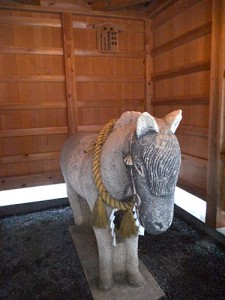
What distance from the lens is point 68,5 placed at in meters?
3.54

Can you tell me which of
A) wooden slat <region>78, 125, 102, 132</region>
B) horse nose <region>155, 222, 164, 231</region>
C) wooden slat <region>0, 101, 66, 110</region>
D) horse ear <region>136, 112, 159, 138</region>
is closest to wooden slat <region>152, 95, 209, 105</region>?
wooden slat <region>78, 125, 102, 132</region>

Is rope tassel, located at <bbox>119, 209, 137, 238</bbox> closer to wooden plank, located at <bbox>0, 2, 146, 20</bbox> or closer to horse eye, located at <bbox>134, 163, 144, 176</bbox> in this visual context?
horse eye, located at <bbox>134, 163, 144, 176</bbox>

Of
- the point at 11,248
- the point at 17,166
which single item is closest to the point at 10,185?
the point at 17,166

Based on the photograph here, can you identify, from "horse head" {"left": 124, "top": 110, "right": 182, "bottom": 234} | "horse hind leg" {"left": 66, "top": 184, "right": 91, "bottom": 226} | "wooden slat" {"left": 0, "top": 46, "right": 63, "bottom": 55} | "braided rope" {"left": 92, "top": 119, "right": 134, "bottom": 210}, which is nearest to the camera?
"horse head" {"left": 124, "top": 110, "right": 182, "bottom": 234}

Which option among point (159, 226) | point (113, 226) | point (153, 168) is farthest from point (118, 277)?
point (153, 168)

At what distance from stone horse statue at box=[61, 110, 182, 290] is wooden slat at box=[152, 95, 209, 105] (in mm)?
1793

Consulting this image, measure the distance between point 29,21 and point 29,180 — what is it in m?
2.45

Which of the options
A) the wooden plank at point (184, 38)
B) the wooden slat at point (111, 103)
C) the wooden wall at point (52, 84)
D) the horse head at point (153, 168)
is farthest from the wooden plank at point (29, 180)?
the horse head at point (153, 168)

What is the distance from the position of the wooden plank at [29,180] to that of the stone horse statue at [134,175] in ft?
6.42

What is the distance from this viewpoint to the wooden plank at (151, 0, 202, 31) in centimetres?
310

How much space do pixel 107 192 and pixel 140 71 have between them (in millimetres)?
3035

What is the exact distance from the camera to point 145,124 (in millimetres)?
1206

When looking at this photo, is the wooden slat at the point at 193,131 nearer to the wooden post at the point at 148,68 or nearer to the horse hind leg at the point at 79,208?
the wooden post at the point at 148,68

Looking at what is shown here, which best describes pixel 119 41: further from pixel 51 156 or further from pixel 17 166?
pixel 17 166
